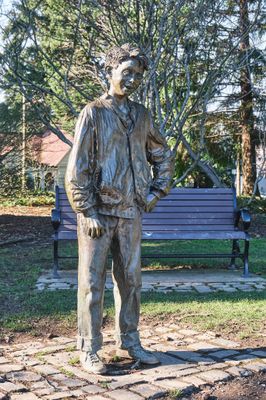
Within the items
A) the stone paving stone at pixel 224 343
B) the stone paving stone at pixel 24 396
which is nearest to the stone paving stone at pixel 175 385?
the stone paving stone at pixel 24 396

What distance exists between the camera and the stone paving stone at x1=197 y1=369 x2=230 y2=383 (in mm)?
4148

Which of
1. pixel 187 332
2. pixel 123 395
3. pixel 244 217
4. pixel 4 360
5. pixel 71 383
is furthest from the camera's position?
pixel 244 217

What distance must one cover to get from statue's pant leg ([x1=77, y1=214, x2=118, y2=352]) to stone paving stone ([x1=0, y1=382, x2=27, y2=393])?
20.1 inches

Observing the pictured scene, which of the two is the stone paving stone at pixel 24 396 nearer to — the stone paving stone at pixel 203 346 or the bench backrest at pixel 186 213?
the stone paving stone at pixel 203 346

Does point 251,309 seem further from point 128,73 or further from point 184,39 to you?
point 184,39

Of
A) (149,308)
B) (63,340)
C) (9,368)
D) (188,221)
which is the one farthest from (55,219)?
(9,368)

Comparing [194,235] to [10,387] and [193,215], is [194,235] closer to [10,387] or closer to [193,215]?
[193,215]

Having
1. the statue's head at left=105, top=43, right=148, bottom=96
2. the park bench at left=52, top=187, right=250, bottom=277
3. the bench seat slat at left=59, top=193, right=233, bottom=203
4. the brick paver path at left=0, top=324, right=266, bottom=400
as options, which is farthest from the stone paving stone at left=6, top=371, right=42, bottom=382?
the bench seat slat at left=59, top=193, right=233, bottom=203

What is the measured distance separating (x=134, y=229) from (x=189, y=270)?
463 cm

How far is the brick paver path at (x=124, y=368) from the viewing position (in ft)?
12.8

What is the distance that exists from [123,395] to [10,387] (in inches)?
29.5

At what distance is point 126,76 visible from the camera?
4.14 m

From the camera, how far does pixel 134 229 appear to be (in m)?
4.28

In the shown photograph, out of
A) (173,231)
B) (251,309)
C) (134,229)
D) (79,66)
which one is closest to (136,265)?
(134,229)
